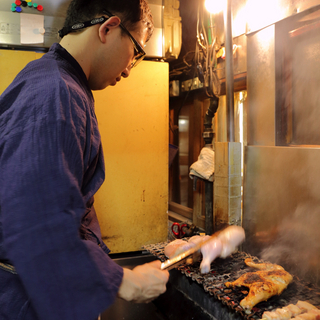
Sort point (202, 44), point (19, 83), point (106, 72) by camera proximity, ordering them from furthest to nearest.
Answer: point (202, 44) < point (106, 72) < point (19, 83)

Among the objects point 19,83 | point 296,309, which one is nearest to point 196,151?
point 296,309

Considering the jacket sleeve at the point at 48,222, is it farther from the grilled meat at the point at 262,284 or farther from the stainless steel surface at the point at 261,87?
the stainless steel surface at the point at 261,87

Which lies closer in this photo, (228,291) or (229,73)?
(228,291)

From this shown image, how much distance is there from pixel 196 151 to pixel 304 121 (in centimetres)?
261

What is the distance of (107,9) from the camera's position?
1466mm

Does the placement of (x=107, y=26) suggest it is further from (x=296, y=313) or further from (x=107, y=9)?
(x=296, y=313)

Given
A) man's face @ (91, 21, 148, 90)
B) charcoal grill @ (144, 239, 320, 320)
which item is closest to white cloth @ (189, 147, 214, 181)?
charcoal grill @ (144, 239, 320, 320)

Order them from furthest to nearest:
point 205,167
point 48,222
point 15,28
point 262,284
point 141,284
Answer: point 205,167 < point 15,28 < point 262,284 < point 141,284 < point 48,222

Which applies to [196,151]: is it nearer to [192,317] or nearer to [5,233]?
[192,317]

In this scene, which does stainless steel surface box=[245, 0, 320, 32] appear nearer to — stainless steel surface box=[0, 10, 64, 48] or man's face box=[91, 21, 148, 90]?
man's face box=[91, 21, 148, 90]

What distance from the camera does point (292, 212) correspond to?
2455mm

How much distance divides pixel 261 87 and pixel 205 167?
1.18 meters

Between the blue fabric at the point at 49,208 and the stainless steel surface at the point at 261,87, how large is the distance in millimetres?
2173

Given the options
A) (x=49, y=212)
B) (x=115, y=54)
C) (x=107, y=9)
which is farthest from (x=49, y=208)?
(x=107, y=9)
